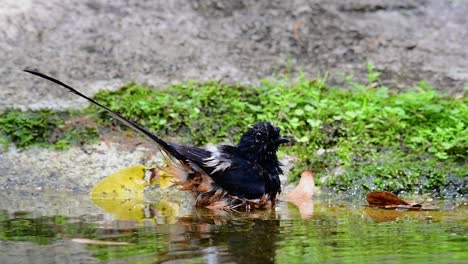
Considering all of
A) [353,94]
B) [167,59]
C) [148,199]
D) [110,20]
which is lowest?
[148,199]

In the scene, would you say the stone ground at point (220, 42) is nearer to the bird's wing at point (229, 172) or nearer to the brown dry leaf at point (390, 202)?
the bird's wing at point (229, 172)

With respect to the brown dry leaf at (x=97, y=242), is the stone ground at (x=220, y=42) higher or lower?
higher


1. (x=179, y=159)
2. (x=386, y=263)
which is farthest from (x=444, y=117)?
(x=386, y=263)

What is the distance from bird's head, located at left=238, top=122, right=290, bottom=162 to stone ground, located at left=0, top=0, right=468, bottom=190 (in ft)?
7.37

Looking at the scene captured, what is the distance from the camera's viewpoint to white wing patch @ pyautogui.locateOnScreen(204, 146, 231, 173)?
5934 mm

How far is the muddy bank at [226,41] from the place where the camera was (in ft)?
28.2

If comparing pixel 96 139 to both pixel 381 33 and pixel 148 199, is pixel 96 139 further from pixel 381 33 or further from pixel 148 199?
pixel 381 33

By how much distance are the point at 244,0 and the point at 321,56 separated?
4.41ft

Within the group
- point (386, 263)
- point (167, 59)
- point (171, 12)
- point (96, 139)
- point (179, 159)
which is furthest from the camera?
point (171, 12)

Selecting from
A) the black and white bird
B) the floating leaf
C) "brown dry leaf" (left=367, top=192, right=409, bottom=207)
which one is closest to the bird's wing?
the black and white bird

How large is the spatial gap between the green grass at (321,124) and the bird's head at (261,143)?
58cm

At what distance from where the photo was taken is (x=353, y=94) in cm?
821

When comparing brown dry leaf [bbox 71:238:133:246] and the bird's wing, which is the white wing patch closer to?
the bird's wing

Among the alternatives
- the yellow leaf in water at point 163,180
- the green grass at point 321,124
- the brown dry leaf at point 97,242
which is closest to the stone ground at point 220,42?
the green grass at point 321,124
